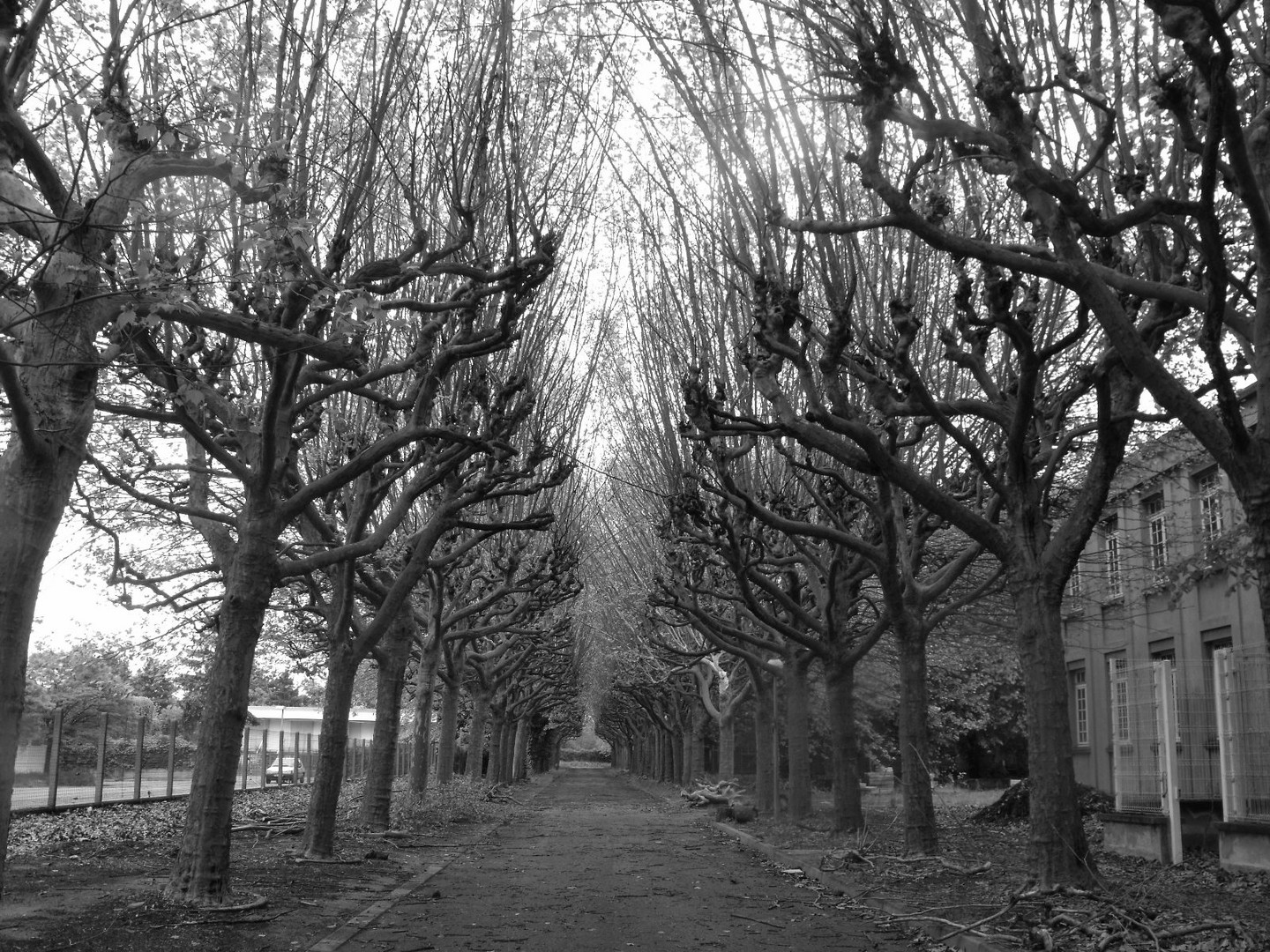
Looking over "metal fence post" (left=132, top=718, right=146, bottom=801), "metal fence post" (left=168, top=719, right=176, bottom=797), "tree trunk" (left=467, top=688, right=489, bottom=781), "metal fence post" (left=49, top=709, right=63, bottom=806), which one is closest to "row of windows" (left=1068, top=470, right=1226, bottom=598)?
"metal fence post" (left=49, top=709, right=63, bottom=806)

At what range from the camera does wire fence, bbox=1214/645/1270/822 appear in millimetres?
13172

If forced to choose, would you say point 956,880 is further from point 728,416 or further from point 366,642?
point 366,642

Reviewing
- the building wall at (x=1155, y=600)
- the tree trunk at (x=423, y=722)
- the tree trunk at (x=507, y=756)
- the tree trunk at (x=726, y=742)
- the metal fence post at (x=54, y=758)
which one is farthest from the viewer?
the tree trunk at (x=507, y=756)

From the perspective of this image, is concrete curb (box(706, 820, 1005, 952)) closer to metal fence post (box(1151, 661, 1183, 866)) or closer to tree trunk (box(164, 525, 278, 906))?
metal fence post (box(1151, 661, 1183, 866))

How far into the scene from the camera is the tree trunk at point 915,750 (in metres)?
13.7

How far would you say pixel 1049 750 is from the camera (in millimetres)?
9852

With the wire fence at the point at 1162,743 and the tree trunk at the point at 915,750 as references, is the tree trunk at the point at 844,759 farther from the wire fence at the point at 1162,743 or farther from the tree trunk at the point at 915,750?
the wire fence at the point at 1162,743

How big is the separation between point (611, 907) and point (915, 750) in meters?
4.52

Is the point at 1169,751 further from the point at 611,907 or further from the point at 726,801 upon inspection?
the point at 726,801

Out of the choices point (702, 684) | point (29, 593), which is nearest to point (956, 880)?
point (29, 593)

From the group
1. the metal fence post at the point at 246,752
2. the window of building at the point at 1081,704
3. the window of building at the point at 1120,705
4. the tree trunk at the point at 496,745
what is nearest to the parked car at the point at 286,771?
the metal fence post at the point at 246,752

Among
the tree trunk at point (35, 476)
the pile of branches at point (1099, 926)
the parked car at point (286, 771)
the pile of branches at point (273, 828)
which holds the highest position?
the tree trunk at point (35, 476)

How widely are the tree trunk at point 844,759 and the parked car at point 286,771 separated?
24.6 m

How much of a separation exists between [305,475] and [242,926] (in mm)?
10659
